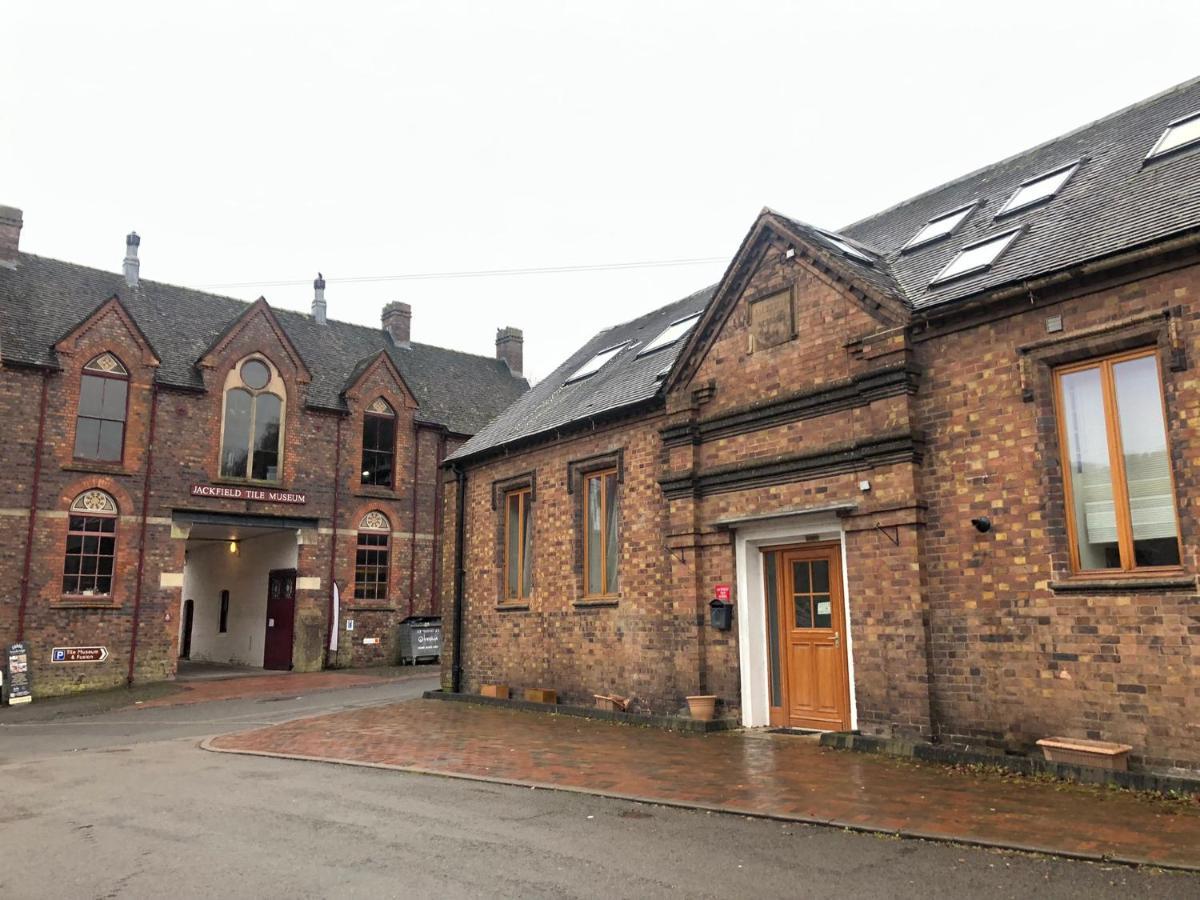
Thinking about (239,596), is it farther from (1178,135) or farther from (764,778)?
(1178,135)

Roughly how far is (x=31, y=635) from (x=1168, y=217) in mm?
23539

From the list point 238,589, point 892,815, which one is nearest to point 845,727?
point 892,815

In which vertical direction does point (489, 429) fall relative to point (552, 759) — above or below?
above

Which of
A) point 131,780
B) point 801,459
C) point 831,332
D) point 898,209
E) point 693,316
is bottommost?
point 131,780

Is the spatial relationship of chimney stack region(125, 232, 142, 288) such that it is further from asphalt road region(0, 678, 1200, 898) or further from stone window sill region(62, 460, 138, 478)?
asphalt road region(0, 678, 1200, 898)

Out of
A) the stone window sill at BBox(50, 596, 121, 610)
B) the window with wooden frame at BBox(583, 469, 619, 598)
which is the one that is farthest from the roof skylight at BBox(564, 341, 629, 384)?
the stone window sill at BBox(50, 596, 121, 610)

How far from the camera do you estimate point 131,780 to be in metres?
9.77

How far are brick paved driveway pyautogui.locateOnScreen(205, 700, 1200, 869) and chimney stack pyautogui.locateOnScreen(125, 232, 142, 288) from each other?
1796 cm

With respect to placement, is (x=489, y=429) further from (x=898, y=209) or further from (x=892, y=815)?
(x=892, y=815)

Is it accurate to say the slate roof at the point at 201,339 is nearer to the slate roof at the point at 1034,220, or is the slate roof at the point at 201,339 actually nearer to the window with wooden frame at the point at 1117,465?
the slate roof at the point at 1034,220

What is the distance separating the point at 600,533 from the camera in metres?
15.1

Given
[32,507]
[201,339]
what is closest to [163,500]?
[32,507]

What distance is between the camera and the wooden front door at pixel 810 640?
37.0ft

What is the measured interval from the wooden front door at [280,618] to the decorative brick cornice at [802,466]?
16.9m
